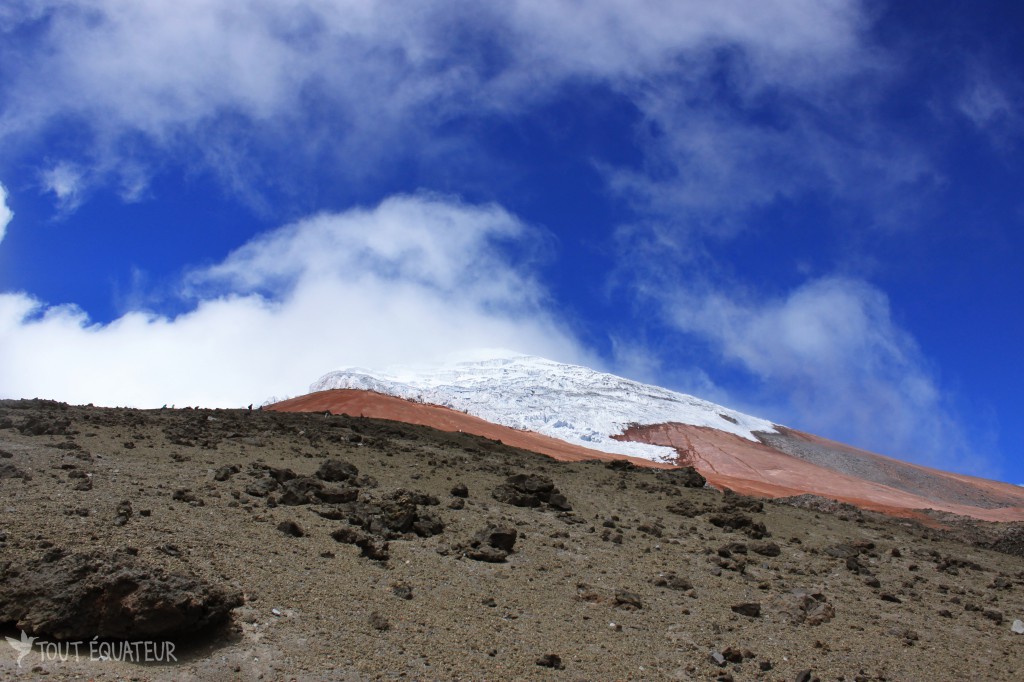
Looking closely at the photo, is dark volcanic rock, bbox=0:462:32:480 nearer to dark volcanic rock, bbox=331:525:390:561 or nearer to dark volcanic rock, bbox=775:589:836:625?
dark volcanic rock, bbox=331:525:390:561

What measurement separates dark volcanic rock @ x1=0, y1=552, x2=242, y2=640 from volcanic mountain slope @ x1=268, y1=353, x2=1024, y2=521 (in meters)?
15.7

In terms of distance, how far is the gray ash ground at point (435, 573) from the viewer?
579 centimetres

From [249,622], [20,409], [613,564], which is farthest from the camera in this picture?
[20,409]

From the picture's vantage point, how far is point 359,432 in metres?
15.0

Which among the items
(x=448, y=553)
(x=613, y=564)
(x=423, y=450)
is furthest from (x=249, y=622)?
(x=423, y=450)

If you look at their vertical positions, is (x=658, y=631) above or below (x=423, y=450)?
below

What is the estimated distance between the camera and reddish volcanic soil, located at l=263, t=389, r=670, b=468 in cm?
2208

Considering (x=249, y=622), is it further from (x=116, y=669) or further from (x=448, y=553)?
(x=448, y=553)

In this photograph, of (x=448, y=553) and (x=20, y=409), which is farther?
(x=20, y=409)

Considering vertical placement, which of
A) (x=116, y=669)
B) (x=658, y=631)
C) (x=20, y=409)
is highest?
(x=20, y=409)

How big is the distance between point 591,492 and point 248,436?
612 centimetres

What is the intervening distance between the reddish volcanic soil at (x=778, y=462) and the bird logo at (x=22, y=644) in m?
15.0

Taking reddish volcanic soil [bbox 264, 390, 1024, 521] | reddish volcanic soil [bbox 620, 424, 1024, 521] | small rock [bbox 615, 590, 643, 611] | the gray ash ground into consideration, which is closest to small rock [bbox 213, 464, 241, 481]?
the gray ash ground

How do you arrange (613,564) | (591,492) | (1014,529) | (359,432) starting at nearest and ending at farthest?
(613,564), (591,492), (359,432), (1014,529)
